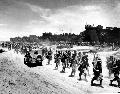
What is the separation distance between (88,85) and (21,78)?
458 cm

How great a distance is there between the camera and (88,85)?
14539 millimetres

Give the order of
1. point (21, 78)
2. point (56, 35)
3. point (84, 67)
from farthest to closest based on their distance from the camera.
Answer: point (56, 35), point (84, 67), point (21, 78)

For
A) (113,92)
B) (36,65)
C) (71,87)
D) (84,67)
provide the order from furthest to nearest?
(36,65)
(84,67)
(71,87)
(113,92)

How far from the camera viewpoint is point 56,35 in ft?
465

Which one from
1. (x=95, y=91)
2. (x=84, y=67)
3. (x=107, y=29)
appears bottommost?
(x=95, y=91)

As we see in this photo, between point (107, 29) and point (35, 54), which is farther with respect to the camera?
point (107, 29)

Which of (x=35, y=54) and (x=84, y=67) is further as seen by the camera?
(x=35, y=54)

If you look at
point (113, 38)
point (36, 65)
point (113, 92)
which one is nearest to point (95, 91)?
point (113, 92)

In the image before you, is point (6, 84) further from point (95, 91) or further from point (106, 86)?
point (106, 86)

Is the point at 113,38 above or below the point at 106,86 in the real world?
above

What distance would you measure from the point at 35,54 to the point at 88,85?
12.7 meters

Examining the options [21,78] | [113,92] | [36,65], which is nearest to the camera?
[113,92]

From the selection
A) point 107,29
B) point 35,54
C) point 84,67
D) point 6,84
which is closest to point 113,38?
point 107,29

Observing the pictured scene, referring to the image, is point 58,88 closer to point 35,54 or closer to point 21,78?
point 21,78
